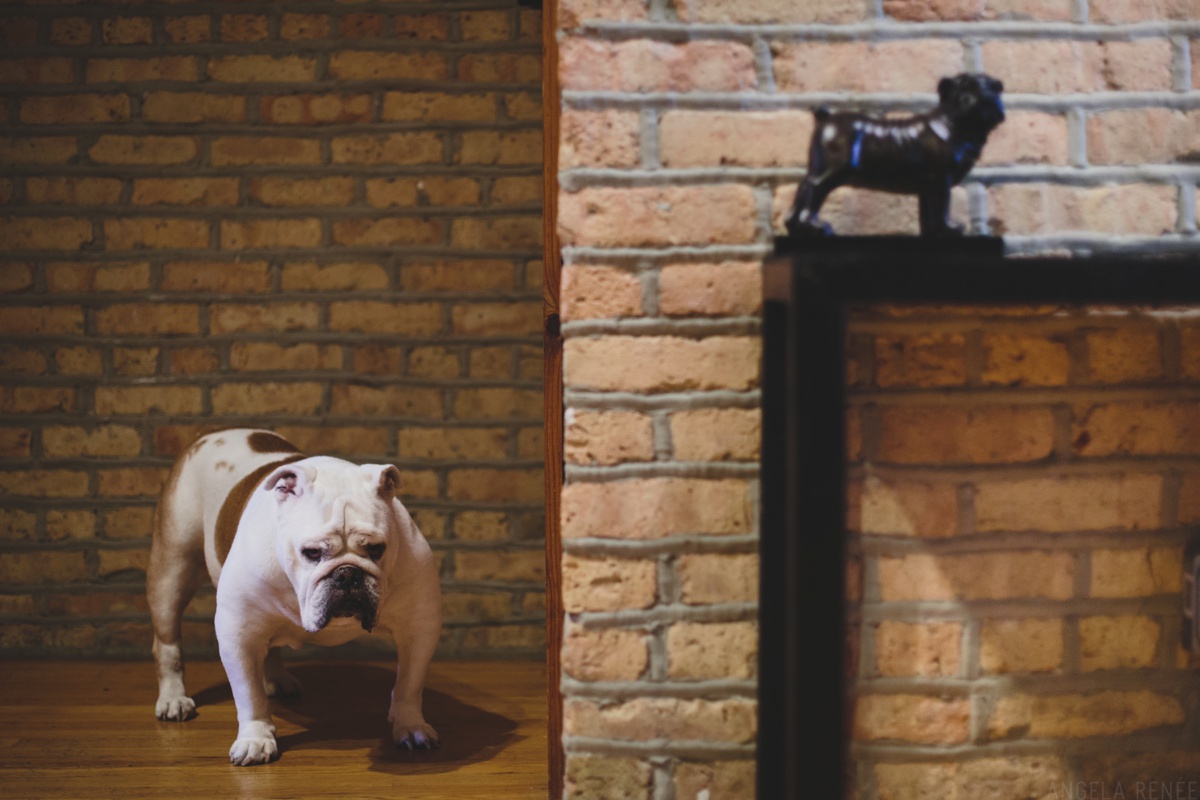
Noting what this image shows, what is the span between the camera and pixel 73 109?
96.0 inches

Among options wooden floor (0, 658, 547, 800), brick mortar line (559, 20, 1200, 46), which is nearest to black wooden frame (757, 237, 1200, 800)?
brick mortar line (559, 20, 1200, 46)

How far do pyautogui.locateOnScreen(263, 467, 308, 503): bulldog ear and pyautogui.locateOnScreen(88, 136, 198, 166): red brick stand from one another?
1.10 meters

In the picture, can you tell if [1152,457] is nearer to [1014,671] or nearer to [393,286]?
[1014,671]

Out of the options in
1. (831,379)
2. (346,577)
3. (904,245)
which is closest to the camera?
(831,379)

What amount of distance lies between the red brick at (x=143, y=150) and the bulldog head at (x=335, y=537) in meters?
1.10

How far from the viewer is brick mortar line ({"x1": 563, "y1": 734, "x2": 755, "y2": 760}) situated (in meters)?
1.36

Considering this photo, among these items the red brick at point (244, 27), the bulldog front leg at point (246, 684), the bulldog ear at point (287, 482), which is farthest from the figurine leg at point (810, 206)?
the red brick at point (244, 27)

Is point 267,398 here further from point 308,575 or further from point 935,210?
point 935,210

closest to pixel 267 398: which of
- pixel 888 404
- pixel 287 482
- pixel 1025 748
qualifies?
pixel 287 482

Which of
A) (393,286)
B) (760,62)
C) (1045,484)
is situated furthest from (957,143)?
(393,286)

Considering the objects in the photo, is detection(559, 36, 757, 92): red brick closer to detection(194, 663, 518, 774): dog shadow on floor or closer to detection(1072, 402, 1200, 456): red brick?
detection(1072, 402, 1200, 456): red brick

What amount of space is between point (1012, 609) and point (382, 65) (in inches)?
76.2

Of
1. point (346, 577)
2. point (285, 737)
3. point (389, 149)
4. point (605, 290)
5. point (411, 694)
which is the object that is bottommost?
point (285, 737)

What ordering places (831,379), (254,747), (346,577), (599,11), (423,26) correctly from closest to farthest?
(831,379)
(599,11)
(346,577)
(254,747)
(423,26)
